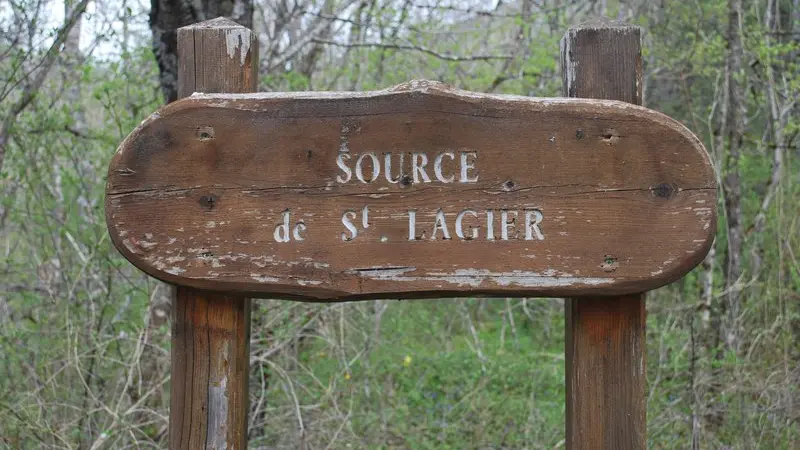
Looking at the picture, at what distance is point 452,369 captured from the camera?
19.2 ft

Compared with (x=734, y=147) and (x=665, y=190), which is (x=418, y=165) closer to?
(x=665, y=190)

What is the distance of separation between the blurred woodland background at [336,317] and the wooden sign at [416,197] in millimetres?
1881

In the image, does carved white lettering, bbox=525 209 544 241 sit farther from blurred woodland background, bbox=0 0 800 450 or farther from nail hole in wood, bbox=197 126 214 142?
blurred woodland background, bbox=0 0 800 450

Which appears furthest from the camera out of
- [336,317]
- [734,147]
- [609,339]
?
[734,147]

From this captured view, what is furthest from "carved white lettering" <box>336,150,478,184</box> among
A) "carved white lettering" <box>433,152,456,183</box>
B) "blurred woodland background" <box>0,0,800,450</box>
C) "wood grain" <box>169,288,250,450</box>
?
"blurred woodland background" <box>0,0,800,450</box>

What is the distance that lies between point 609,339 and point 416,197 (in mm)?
588

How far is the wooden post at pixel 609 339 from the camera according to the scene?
5.98ft

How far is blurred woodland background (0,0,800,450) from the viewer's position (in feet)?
12.0

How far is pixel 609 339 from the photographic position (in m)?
1.83

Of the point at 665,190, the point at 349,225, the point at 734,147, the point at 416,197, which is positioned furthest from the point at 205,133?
the point at 734,147

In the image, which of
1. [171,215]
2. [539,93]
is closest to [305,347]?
[539,93]

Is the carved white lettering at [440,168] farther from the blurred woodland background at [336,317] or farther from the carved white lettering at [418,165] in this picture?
the blurred woodland background at [336,317]

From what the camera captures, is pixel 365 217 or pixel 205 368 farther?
pixel 205 368

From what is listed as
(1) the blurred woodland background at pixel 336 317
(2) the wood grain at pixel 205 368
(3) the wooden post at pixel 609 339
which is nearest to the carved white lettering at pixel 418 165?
(3) the wooden post at pixel 609 339
